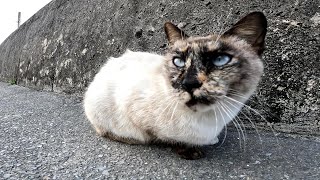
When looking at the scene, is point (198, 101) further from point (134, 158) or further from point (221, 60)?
point (134, 158)

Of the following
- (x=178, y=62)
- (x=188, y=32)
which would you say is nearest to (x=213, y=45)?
(x=178, y=62)

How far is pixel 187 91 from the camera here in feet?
5.13

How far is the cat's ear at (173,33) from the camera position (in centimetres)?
204

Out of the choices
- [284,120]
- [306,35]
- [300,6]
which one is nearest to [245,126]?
[284,120]

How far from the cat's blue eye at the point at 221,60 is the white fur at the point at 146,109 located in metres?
0.23

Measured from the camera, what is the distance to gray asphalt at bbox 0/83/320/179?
1661mm

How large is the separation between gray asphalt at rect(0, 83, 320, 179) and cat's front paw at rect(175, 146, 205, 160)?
0.12ft

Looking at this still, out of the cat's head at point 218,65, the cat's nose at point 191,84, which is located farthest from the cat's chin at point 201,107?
the cat's nose at point 191,84

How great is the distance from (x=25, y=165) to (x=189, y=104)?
0.97 metres

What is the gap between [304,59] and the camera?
Result: 227cm

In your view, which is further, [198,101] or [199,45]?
[199,45]

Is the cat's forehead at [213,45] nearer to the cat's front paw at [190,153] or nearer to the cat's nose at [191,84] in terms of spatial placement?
the cat's nose at [191,84]

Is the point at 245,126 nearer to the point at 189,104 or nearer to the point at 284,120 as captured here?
the point at 284,120

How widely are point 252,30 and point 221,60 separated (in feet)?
1.13
